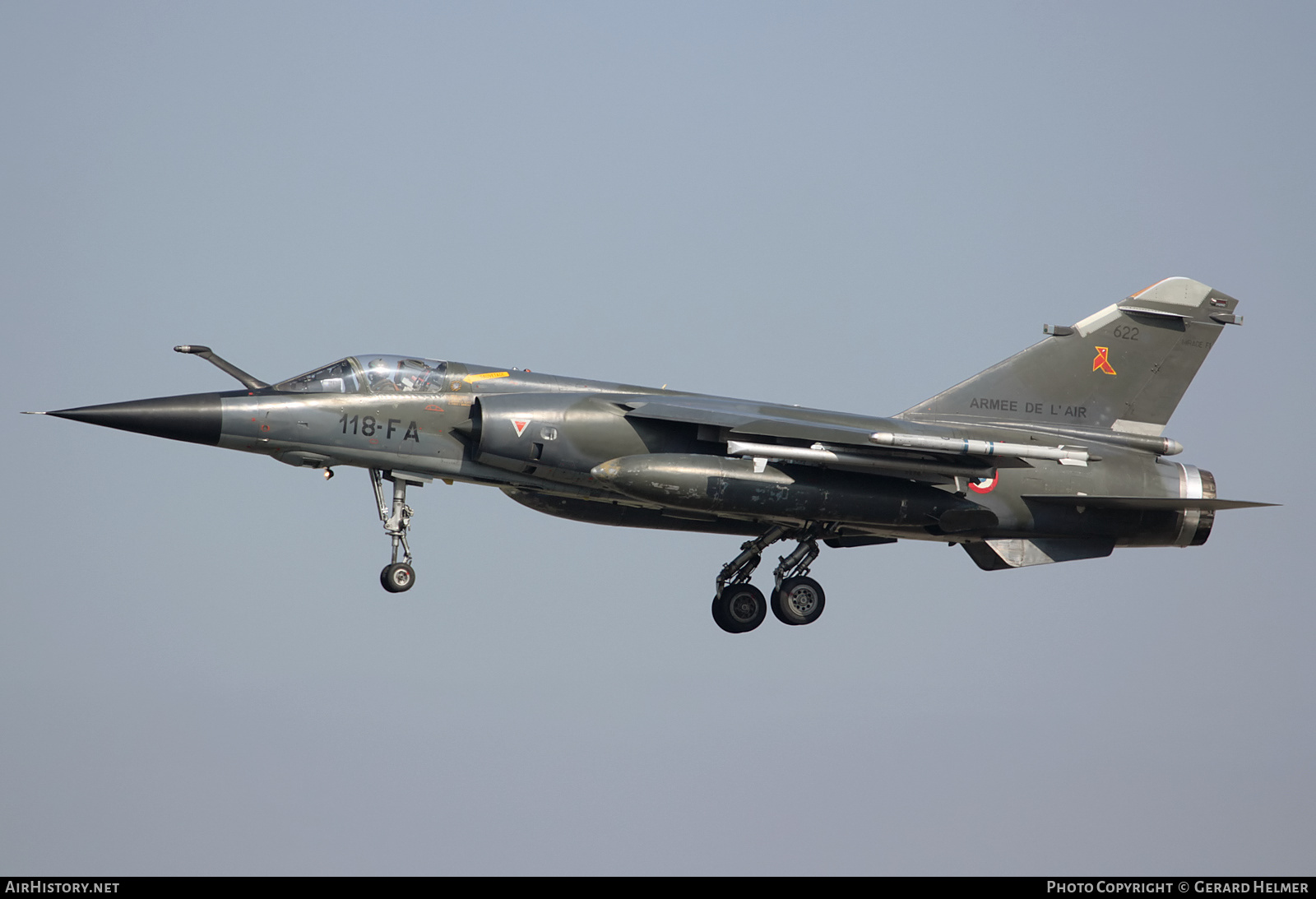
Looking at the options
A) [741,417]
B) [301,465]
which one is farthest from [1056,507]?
[301,465]

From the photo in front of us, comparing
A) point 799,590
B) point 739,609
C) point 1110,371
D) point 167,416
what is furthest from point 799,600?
point 167,416

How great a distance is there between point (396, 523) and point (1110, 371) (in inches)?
394

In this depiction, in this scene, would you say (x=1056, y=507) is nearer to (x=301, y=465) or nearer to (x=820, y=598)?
(x=820, y=598)

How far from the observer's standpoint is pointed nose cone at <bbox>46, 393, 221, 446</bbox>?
17.4m

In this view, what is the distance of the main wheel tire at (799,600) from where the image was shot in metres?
20.3

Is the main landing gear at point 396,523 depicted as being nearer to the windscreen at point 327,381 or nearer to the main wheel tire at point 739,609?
the windscreen at point 327,381

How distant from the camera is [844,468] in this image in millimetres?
18859

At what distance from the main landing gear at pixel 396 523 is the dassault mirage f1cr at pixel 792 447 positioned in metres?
0.02

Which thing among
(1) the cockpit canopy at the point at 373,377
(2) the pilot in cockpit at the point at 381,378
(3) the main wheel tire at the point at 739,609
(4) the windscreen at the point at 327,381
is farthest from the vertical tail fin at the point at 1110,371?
(4) the windscreen at the point at 327,381

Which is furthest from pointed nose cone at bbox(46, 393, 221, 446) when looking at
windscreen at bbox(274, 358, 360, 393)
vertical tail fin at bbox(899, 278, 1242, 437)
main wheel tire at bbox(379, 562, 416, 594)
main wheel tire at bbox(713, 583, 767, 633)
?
vertical tail fin at bbox(899, 278, 1242, 437)

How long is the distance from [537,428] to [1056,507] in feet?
23.1

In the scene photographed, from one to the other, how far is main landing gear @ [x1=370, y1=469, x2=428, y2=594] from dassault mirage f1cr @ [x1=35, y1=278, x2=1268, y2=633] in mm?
22
